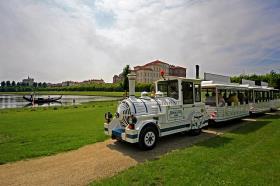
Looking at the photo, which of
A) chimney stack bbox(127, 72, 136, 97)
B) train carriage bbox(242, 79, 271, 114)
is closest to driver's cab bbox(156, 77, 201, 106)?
chimney stack bbox(127, 72, 136, 97)

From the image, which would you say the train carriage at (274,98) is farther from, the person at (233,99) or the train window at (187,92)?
the train window at (187,92)

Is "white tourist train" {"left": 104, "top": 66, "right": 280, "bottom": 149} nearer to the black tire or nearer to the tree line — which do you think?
the black tire

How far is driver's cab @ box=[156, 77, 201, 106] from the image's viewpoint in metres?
9.99

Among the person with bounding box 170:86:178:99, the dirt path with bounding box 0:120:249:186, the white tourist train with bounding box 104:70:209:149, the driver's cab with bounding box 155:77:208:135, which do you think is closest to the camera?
the dirt path with bounding box 0:120:249:186

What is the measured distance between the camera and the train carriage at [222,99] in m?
13.0

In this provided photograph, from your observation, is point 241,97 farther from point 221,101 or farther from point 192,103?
point 192,103

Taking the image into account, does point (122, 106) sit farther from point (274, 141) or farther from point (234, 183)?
point (274, 141)

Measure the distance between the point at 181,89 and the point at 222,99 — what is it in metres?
4.90

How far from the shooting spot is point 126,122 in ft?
28.3

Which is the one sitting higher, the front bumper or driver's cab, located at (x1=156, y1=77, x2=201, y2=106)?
driver's cab, located at (x1=156, y1=77, x2=201, y2=106)

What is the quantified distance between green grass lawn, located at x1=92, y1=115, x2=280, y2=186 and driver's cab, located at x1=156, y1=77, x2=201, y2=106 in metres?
2.58

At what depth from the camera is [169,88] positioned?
10438mm

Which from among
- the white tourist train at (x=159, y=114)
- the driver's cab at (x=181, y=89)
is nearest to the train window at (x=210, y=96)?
the white tourist train at (x=159, y=114)

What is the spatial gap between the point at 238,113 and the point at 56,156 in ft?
40.6
